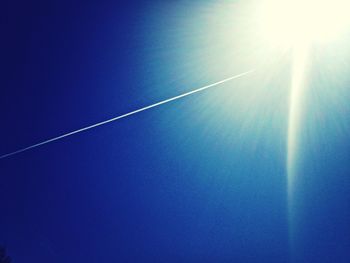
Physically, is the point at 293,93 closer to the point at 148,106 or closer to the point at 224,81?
the point at 224,81

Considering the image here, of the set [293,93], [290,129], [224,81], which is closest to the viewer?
[224,81]

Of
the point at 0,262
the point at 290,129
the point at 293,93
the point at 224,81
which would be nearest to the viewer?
the point at 224,81

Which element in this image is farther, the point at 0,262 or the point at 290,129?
the point at 0,262

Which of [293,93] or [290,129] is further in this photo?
[290,129]

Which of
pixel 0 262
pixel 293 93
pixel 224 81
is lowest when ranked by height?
pixel 0 262

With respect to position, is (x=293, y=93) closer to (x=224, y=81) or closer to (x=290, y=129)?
(x=290, y=129)

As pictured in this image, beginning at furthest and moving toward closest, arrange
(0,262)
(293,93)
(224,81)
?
(0,262) → (293,93) → (224,81)

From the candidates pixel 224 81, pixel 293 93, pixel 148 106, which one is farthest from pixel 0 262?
pixel 293 93

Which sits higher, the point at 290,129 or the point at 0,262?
the point at 290,129

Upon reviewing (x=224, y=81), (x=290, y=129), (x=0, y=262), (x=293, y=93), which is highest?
(x=224, y=81)

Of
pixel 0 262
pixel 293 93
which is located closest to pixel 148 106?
pixel 293 93
